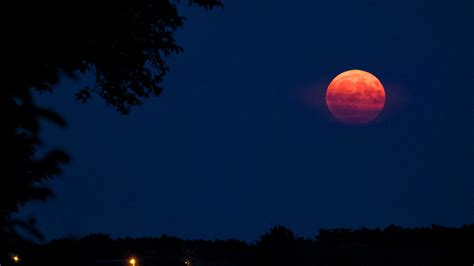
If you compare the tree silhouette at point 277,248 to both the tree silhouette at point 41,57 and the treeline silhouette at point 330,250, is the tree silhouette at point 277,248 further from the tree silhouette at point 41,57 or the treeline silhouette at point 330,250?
the tree silhouette at point 41,57

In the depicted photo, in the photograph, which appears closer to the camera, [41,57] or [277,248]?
[41,57]

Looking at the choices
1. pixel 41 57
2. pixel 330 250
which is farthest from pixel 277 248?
pixel 41 57

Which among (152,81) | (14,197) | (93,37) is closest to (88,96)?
(152,81)

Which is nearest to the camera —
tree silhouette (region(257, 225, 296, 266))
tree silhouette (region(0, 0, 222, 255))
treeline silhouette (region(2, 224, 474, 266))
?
tree silhouette (region(0, 0, 222, 255))

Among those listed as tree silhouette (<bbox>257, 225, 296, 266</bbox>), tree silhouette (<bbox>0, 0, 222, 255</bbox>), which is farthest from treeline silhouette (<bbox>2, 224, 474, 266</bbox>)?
tree silhouette (<bbox>0, 0, 222, 255</bbox>)

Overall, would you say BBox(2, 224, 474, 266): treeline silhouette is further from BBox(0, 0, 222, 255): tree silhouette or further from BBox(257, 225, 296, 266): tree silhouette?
BBox(0, 0, 222, 255): tree silhouette

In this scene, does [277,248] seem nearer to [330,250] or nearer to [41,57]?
[330,250]

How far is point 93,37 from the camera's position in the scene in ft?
27.9

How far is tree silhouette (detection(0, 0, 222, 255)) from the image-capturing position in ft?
14.3

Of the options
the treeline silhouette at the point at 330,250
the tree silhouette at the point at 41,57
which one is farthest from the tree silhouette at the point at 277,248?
the tree silhouette at the point at 41,57

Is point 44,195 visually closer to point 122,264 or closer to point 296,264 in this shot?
point 122,264

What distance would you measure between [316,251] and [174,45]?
244 feet

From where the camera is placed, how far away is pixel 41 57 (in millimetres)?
5645

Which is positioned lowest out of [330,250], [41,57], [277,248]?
[41,57]
